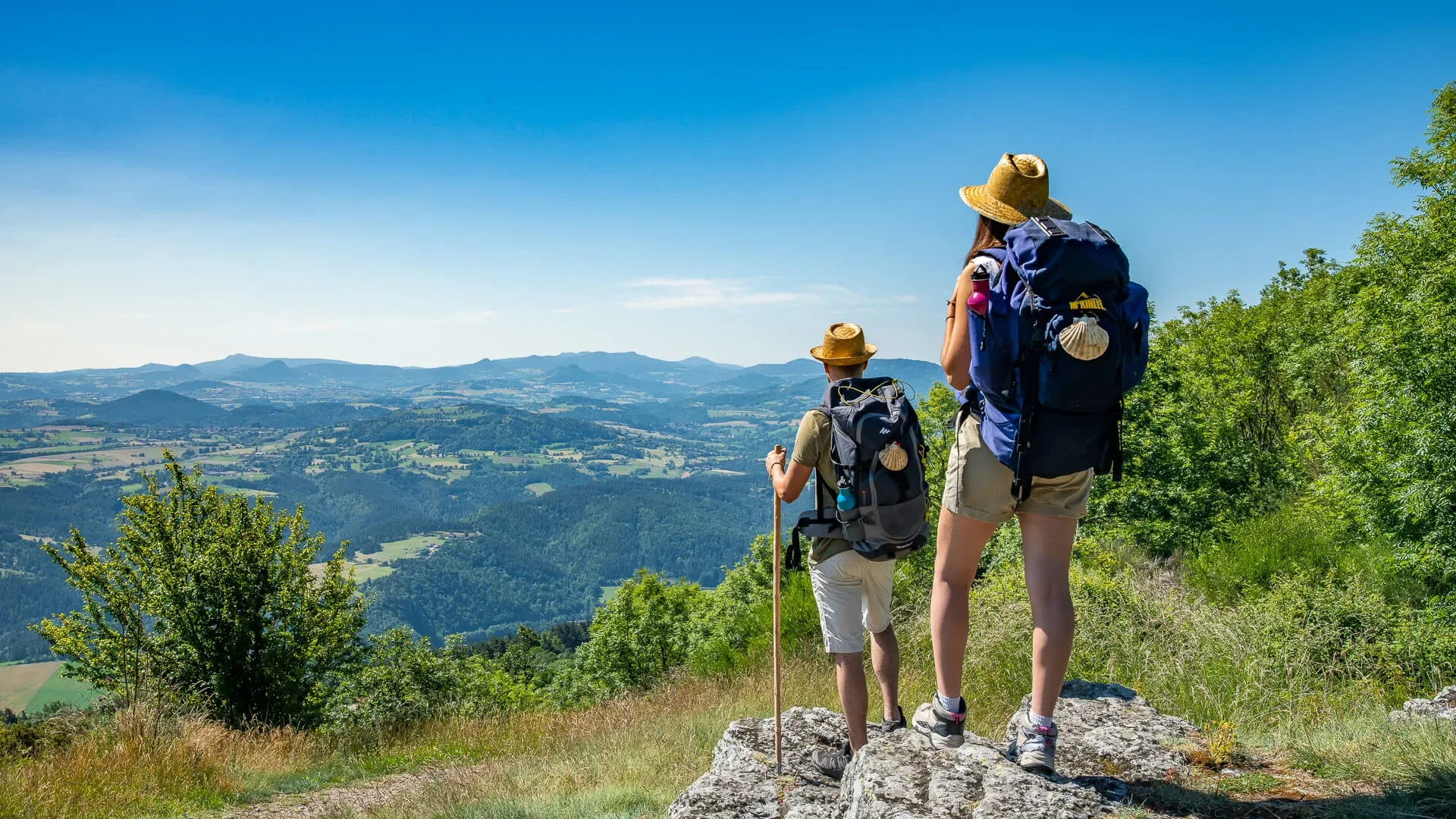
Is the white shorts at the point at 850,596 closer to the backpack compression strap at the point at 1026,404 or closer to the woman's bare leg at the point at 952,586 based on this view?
the woman's bare leg at the point at 952,586

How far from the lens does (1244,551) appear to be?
15.0 metres

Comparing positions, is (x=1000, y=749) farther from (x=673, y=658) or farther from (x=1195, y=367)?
(x=673, y=658)

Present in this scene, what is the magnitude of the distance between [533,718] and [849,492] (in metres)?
5.76

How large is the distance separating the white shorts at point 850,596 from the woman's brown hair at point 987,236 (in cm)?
128

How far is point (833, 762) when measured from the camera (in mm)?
3307

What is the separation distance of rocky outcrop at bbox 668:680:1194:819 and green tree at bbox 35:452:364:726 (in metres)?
18.0

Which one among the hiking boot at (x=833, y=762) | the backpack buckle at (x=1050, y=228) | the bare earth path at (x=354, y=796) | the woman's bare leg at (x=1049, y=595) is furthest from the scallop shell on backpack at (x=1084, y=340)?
the bare earth path at (x=354, y=796)

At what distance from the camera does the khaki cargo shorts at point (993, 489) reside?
95.3 inches

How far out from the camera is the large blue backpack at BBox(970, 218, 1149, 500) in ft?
7.24

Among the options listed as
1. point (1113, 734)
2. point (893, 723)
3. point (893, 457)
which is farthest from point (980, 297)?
point (1113, 734)

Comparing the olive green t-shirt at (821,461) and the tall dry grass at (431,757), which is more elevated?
the olive green t-shirt at (821,461)

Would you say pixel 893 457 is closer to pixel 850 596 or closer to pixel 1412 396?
pixel 850 596

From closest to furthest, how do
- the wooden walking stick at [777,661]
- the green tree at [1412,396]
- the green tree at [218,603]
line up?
the wooden walking stick at [777,661]
the green tree at [1412,396]
the green tree at [218,603]

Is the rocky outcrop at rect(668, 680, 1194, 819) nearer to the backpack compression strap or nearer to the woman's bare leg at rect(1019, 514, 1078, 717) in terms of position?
the woman's bare leg at rect(1019, 514, 1078, 717)
